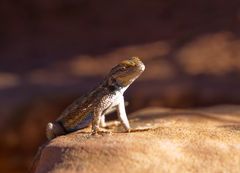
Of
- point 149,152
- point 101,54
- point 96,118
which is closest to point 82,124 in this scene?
point 96,118

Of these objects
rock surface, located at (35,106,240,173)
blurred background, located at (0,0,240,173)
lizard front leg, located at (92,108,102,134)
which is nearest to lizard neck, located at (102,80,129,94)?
lizard front leg, located at (92,108,102,134)

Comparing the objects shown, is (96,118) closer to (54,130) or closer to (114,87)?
(114,87)

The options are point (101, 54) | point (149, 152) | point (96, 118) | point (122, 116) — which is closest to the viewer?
point (149, 152)

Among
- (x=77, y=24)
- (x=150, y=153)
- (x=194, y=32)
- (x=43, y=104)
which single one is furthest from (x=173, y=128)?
(x=77, y=24)

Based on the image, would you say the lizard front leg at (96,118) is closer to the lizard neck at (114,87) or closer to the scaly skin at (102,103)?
the scaly skin at (102,103)

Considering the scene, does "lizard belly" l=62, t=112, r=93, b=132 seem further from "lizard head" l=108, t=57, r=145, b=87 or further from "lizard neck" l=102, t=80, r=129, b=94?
"lizard head" l=108, t=57, r=145, b=87

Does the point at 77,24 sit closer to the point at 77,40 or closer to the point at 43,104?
the point at 77,40

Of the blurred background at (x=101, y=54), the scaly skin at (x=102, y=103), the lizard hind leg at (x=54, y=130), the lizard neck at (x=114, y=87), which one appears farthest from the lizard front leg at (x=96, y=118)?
the blurred background at (x=101, y=54)
